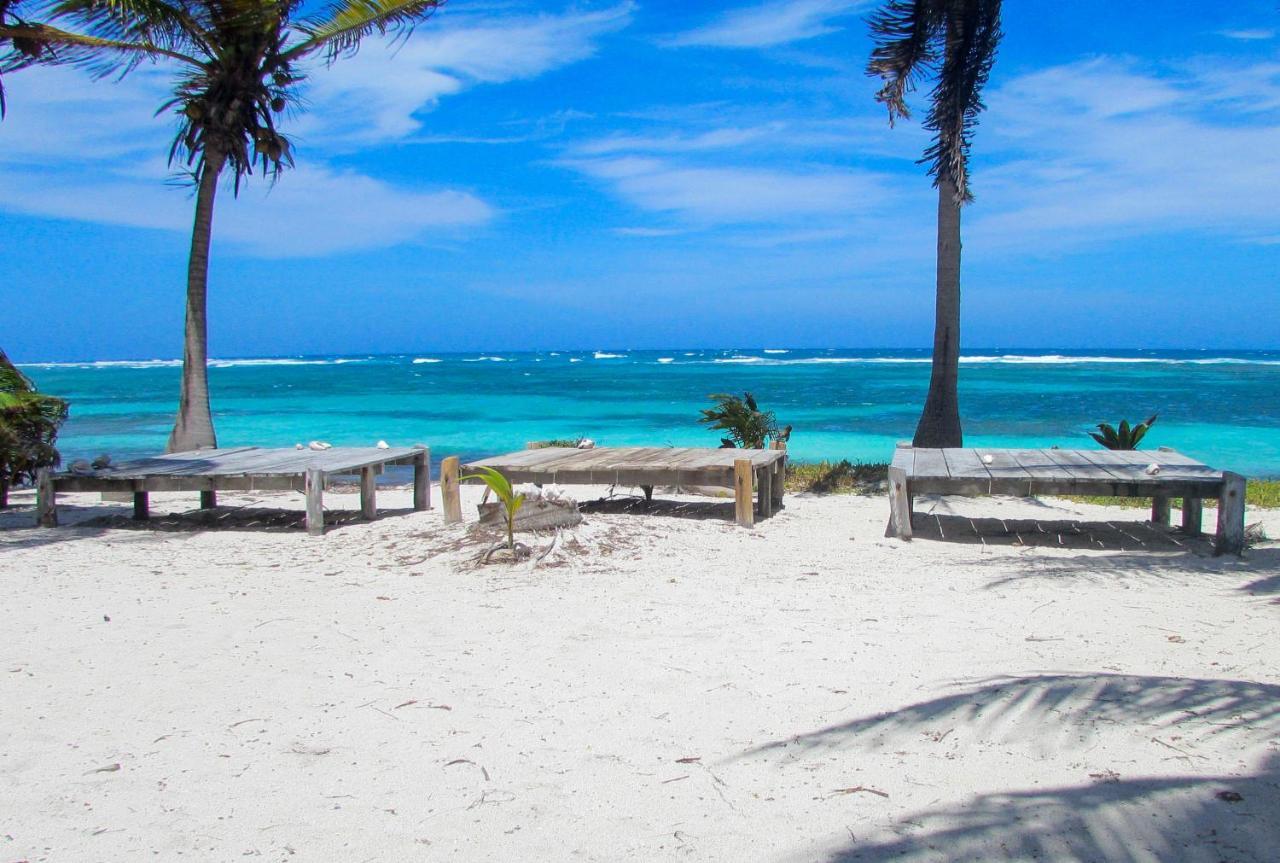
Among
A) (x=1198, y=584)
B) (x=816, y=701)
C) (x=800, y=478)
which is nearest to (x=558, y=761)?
(x=816, y=701)

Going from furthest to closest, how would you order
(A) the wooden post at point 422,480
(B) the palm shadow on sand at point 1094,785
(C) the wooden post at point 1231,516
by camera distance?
(A) the wooden post at point 422,480 < (C) the wooden post at point 1231,516 < (B) the palm shadow on sand at point 1094,785

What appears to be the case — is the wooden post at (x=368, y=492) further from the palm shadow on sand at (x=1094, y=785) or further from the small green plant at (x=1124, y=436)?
the small green plant at (x=1124, y=436)

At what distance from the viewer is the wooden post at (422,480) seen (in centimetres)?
944

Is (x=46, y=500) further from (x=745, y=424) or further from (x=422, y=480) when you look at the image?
(x=745, y=424)

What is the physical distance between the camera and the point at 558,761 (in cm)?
338

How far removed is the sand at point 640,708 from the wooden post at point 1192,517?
1.14 meters

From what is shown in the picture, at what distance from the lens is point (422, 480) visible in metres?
9.55

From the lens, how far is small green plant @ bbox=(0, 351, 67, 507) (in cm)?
932

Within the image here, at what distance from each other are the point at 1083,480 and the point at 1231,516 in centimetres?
98

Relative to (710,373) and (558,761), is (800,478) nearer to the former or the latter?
(558,761)

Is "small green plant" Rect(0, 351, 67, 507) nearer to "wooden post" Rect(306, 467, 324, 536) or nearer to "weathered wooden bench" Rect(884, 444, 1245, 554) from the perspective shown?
"wooden post" Rect(306, 467, 324, 536)

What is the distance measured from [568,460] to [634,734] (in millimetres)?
5091

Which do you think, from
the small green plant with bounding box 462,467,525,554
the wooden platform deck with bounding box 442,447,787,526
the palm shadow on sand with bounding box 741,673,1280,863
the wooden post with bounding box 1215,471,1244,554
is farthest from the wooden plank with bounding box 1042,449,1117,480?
the small green plant with bounding box 462,467,525,554

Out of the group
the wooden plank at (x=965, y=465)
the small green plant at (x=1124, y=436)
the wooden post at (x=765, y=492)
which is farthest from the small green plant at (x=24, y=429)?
the small green plant at (x=1124, y=436)
